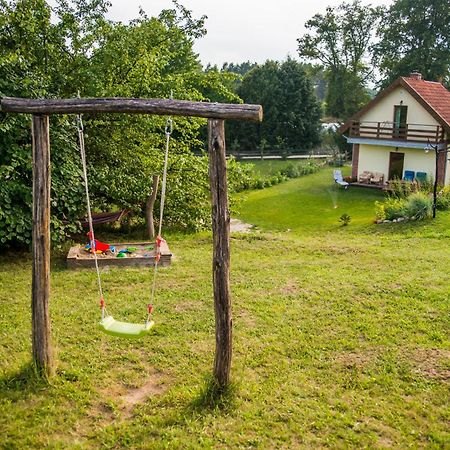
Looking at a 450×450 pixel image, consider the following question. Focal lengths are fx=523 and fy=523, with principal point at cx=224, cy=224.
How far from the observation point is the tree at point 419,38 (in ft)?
109

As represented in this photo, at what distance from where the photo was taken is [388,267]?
405 inches

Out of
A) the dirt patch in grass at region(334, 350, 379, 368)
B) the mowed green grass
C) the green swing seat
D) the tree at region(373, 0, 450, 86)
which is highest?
the tree at region(373, 0, 450, 86)

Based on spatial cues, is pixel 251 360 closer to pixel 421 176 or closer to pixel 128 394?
pixel 128 394

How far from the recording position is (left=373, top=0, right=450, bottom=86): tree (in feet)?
109

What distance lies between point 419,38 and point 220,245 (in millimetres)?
33815

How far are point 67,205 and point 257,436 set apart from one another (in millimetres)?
6906

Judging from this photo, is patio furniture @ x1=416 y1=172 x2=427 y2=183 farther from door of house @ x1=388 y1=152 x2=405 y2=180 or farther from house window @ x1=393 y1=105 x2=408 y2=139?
house window @ x1=393 y1=105 x2=408 y2=139

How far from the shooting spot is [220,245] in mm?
5340

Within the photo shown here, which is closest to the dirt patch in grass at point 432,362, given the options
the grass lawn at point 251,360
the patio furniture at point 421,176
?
the grass lawn at point 251,360

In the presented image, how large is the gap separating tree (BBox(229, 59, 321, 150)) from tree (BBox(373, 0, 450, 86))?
592cm

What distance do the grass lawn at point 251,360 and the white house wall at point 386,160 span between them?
39.6 feet

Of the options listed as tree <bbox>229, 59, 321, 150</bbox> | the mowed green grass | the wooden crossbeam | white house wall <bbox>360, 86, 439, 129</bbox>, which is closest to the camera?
the wooden crossbeam

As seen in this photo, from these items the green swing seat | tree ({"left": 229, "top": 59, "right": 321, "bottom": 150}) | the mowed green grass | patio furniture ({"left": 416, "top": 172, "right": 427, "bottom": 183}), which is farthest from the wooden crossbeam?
tree ({"left": 229, "top": 59, "right": 321, "bottom": 150})

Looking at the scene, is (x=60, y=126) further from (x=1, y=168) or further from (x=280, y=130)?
(x=280, y=130)
